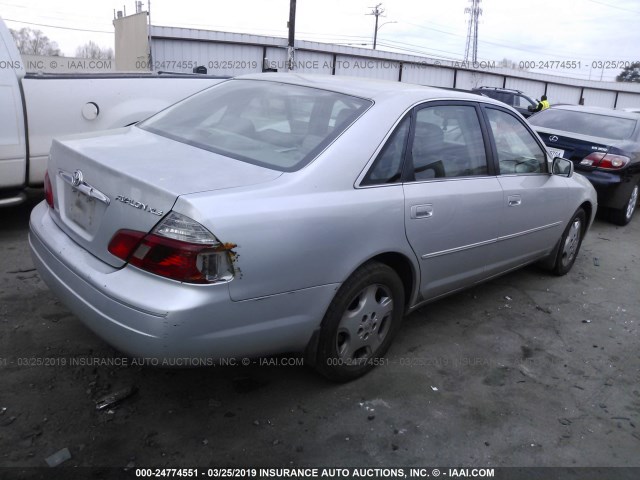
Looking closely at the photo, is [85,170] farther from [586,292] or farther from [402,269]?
[586,292]

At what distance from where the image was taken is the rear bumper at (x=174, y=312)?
228 cm

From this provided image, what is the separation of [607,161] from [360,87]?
5141 mm

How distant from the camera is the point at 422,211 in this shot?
317cm

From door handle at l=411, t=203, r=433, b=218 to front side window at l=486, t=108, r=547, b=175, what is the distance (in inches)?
39.0

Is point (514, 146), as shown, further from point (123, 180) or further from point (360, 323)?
point (123, 180)

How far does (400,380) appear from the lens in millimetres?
3281

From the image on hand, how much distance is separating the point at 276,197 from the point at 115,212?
28.1 inches

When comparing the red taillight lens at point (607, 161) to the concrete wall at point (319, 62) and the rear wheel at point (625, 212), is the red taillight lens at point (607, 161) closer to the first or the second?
the rear wheel at point (625, 212)

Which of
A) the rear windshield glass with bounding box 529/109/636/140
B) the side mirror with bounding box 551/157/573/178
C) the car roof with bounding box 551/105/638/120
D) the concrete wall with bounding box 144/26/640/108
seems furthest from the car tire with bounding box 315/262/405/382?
the concrete wall with bounding box 144/26/640/108

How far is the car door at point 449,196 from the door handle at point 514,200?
0.15m

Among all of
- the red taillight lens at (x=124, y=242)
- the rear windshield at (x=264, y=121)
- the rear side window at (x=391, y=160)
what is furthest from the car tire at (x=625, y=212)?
the red taillight lens at (x=124, y=242)

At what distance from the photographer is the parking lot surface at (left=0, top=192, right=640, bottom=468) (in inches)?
103

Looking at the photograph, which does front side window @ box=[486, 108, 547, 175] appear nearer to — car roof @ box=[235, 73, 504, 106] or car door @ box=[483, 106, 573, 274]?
car door @ box=[483, 106, 573, 274]

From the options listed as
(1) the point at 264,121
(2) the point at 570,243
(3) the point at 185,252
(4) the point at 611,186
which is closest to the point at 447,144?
(1) the point at 264,121
